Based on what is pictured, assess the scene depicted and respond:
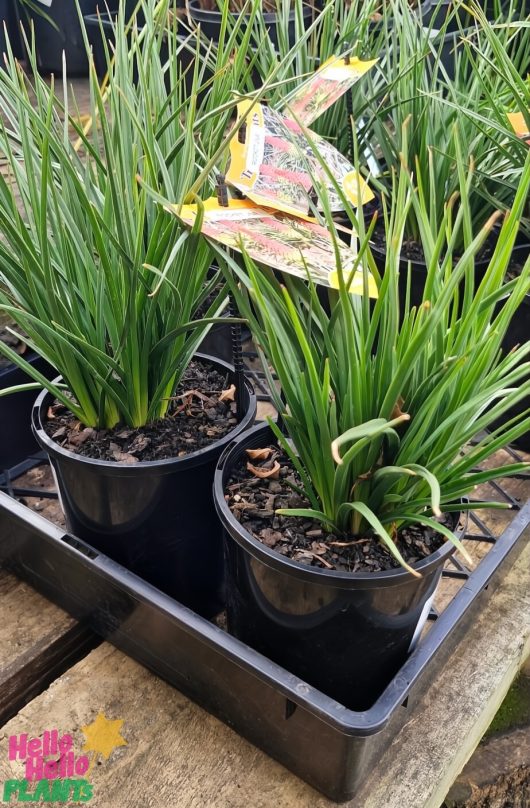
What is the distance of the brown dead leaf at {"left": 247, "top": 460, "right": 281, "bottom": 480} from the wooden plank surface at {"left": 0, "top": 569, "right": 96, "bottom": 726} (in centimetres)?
29

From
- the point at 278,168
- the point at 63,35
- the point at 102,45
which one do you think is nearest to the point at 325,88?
the point at 278,168

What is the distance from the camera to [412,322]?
1.77 ft

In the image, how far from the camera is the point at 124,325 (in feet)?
2.05

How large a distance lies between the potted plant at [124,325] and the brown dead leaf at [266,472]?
0.16ft

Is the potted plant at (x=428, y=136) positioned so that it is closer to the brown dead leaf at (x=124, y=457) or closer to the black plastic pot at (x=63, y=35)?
the brown dead leaf at (x=124, y=457)

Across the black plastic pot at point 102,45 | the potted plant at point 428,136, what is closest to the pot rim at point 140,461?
the potted plant at point 428,136

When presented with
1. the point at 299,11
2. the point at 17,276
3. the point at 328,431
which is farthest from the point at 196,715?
the point at 299,11

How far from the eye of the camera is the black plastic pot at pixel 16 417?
0.91 meters

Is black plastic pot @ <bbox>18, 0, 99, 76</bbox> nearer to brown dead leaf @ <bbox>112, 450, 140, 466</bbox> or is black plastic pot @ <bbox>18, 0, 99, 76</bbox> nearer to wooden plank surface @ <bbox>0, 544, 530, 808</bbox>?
brown dead leaf @ <bbox>112, 450, 140, 466</bbox>

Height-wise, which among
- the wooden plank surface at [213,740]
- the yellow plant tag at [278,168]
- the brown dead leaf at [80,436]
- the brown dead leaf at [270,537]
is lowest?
the wooden plank surface at [213,740]

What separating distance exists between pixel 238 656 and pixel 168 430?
0.24 metres

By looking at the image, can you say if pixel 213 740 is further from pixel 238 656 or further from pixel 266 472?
pixel 266 472

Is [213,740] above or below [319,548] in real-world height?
below

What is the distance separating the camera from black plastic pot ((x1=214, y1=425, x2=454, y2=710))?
53 centimetres
